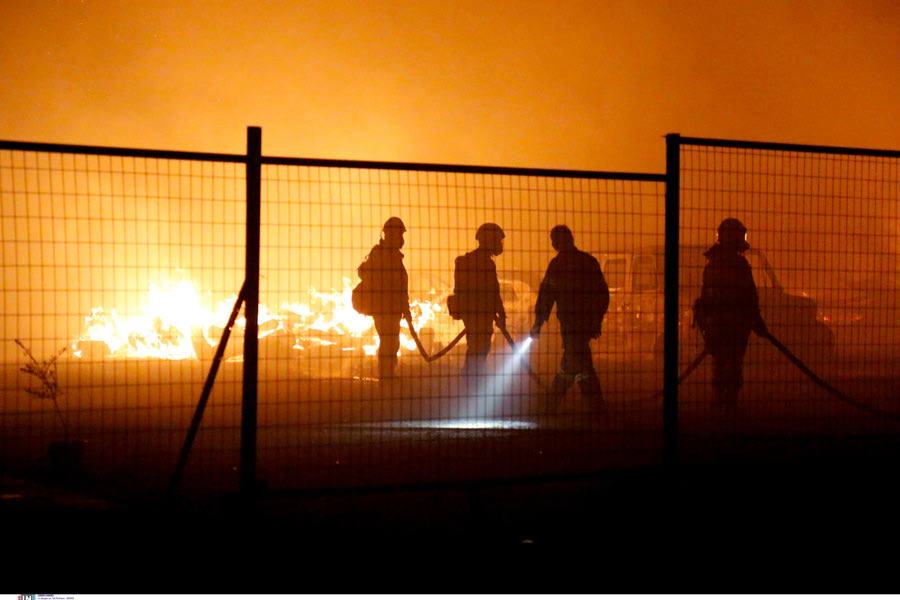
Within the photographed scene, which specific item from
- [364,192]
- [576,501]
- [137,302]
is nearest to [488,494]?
[576,501]

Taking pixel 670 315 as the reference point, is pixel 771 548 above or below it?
below

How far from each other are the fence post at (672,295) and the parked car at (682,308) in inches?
87.2

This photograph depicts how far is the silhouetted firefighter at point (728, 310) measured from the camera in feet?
25.1

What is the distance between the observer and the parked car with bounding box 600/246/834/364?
8.87 meters

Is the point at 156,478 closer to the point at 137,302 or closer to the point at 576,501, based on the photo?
the point at 137,302

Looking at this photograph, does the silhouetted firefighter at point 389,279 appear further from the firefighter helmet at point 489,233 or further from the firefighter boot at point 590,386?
the firefighter boot at point 590,386

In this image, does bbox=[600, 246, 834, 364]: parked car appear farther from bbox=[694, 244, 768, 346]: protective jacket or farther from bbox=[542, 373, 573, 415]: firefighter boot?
bbox=[542, 373, 573, 415]: firefighter boot

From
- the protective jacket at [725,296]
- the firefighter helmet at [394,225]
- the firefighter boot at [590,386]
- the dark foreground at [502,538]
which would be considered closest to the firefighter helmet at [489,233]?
the firefighter helmet at [394,225]

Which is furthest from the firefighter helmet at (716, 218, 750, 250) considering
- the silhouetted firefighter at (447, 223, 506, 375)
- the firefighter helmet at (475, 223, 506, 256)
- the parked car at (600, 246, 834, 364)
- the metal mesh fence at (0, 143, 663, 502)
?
the firefighter helmet at (475, 223, 506, 256)

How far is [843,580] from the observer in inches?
169

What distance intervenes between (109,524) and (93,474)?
1.64 metres

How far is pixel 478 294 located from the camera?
747 cm

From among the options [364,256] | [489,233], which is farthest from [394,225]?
[489,233]

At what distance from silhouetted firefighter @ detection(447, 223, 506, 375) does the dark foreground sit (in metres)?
1.51
